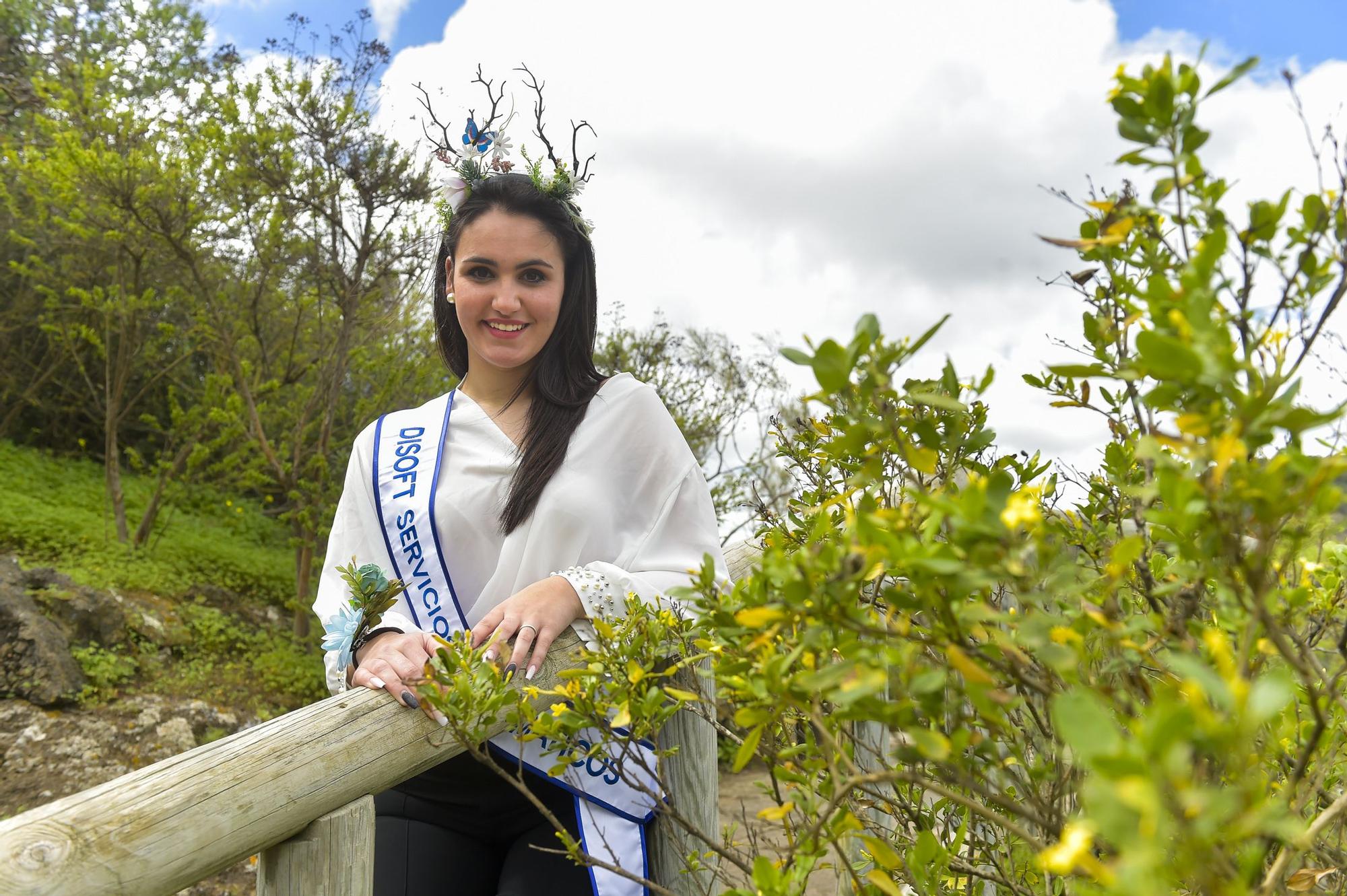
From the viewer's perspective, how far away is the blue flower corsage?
1.70 m

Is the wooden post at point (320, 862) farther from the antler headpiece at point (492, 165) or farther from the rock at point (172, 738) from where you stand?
the rock at point (172, 738)

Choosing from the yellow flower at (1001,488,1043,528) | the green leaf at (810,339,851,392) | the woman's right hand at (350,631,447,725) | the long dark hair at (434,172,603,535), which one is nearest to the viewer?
the yellow flower at (1001,488,1043,528)

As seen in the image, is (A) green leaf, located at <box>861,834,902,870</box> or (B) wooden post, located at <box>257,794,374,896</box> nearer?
(A) green leaf, located at <box>861,834,902,870</box>

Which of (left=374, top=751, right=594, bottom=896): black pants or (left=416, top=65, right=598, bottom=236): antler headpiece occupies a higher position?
(left=416, top=65, right=598, bottom=236): antler headpiece

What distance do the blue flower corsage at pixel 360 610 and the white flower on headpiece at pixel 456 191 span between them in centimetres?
102

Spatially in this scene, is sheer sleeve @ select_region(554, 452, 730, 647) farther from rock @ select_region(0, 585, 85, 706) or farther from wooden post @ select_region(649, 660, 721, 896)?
rock @ select_region(0, 585, 85, 706)

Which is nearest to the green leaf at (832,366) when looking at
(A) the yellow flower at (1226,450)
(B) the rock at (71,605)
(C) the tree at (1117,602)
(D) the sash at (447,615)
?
(C) the tree at (1117,602)

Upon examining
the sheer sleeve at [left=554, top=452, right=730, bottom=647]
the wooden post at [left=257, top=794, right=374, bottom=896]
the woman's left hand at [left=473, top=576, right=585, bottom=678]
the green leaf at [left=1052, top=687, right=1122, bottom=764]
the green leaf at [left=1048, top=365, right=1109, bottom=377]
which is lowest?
the wooden post at [left=257, top=794, right=374, bottom=896]

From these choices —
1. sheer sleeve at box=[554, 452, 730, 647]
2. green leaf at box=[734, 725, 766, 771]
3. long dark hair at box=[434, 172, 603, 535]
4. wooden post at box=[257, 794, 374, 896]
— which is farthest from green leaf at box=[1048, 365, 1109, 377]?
long dark hair at box=[434, 172, 603, 535]

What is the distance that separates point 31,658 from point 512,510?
4.05 m

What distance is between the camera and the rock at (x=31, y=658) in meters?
4.74

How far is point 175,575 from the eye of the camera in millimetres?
6812

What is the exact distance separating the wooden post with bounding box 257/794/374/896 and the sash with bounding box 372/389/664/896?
Result: 305 millimetres

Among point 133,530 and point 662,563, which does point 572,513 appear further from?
point 133,530
